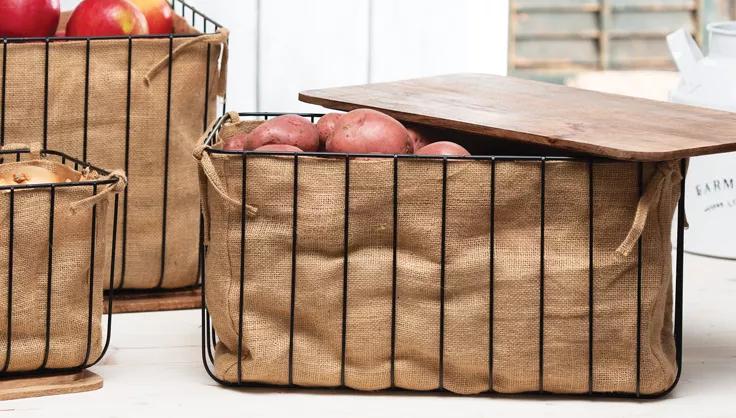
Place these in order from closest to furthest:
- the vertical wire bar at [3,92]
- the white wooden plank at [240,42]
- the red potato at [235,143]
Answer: the red potato at [235,143] < the vertical wire bar at [3,92] < the white wooden plank at [240,42]

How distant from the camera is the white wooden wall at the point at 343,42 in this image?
1.64m

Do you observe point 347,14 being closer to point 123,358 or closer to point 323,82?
point 323,82

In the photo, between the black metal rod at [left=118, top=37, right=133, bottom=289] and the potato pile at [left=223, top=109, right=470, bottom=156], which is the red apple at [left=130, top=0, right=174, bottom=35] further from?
the potato pile at [left=223, top=109, right=470, bottom=156]

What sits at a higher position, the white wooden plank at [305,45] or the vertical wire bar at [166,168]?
the white wooden plank at [305,45]

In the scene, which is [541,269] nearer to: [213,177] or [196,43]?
[213,177]

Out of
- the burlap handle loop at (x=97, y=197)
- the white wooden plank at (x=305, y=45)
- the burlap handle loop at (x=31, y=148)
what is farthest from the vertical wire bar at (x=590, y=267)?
the white wooden plank at (x=305, y=45)

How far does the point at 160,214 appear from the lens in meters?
1.29

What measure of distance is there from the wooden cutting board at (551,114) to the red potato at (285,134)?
86 millimetres

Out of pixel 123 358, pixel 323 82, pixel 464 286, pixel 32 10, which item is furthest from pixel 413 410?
pixel 323 82

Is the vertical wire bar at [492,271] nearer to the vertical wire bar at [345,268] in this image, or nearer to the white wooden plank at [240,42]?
the vertical wire bar at [345,268]

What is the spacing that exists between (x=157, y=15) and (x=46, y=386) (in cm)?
45

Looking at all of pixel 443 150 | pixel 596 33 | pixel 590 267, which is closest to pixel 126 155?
pixel 443 150

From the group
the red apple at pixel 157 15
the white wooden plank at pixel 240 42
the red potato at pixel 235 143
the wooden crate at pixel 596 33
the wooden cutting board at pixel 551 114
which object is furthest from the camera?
the wooden crate at pixel 596 33

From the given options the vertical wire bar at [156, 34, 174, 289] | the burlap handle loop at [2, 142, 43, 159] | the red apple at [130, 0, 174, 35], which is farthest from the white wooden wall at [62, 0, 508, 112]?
the burlap handle loop at [2, 142, 43, 159]
